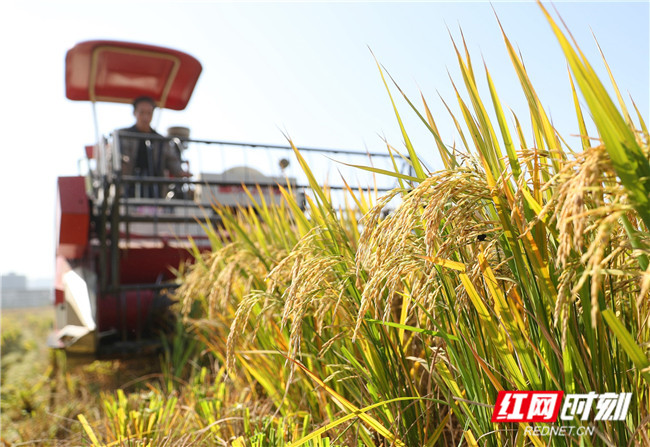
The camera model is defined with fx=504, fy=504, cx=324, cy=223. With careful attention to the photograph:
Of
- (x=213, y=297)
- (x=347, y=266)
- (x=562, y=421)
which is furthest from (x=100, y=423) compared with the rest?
(x=562, y=421)

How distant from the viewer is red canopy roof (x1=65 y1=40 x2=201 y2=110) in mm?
6551

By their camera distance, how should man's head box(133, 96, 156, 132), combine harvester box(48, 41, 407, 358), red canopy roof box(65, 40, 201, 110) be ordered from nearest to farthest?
combine harvester box(48, 41, 407, 358), red canopy roof box(65, 40, 201, 110), man's head box(133, 96, 156, 132)

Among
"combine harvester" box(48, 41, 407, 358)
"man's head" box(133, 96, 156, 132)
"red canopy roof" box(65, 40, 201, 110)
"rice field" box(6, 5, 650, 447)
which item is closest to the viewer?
"rice field" box(6, 5, 650, 447)

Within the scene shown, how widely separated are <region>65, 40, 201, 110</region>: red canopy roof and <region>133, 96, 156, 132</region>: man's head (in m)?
0.21

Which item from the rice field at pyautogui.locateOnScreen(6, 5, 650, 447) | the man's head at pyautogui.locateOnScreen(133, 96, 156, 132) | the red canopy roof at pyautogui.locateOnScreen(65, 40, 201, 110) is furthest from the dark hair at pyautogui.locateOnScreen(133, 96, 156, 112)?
the rice field at pyautogui.locateOnScreen(6, 5, 650, 447)

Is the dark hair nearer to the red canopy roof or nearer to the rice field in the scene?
the red canopy roof

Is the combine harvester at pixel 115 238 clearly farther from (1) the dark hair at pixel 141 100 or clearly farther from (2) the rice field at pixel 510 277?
(2) the rice field at pixel 510 277

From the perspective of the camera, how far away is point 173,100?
7.91m

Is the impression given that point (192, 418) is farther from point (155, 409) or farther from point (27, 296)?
point (27, 296)

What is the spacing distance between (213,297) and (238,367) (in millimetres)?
1148

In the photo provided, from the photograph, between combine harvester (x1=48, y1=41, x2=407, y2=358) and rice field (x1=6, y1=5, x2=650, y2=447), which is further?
combine harvester (x1=48, y1=41, x2=407, y2=358)

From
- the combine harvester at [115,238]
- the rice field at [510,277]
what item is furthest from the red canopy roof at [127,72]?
the rice field at [510,277]

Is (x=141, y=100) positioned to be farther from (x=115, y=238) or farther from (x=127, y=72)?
(x=115, y=238)

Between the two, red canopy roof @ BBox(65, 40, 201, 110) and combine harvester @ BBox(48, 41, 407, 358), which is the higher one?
red canopy roof @ BBox(65, 40, 201, 110)
